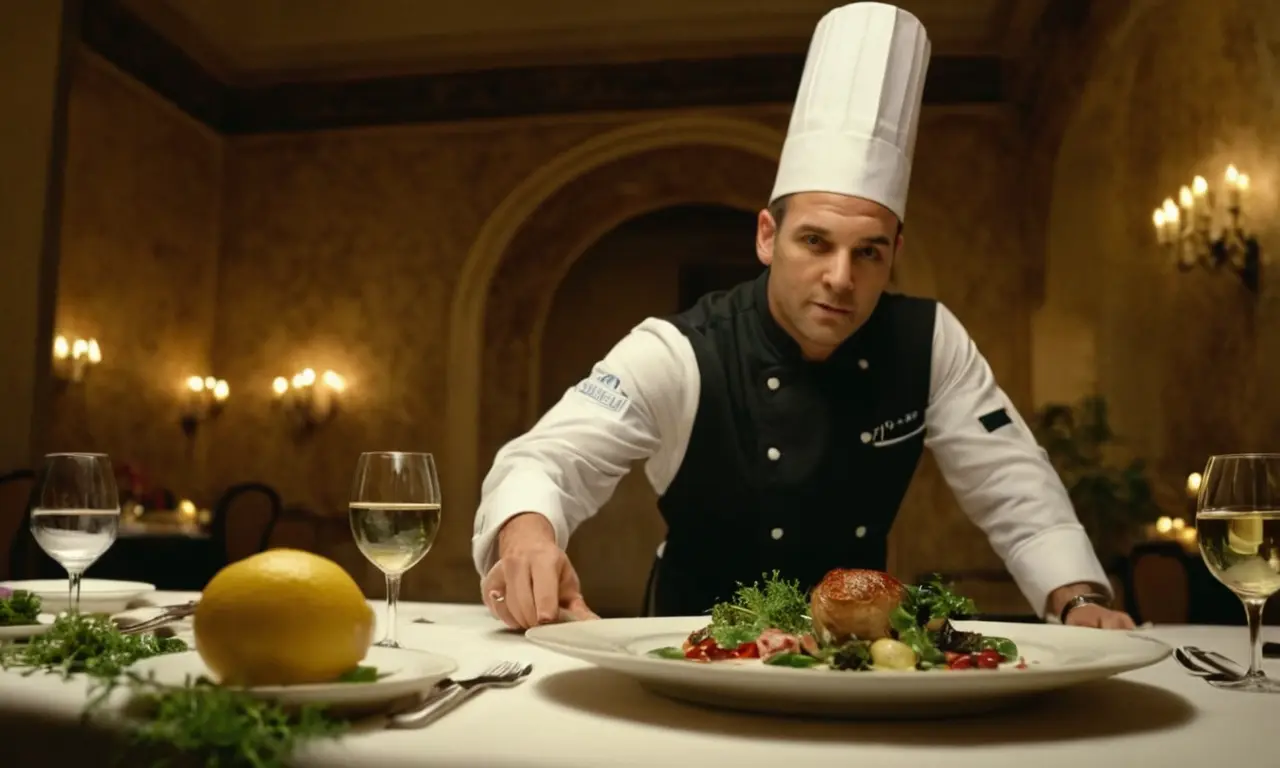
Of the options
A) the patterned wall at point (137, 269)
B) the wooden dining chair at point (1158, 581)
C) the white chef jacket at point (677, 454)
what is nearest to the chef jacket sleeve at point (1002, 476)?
the white chef jacket at point (677, 454)

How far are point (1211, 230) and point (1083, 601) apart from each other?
116 inches

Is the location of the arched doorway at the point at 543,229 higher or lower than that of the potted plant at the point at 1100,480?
higher

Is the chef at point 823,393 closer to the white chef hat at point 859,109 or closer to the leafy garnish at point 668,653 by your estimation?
the white chef hat at point 859,109

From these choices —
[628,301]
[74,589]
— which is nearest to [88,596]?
[74,589]

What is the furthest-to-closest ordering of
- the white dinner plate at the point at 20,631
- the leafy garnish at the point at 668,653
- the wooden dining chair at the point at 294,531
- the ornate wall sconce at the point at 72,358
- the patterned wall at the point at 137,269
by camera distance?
1. the wooden dining chair at the point at 294,531
2. the patterned wall at the point at 137,269
3. the ornate wall sconce at the point at 72,358
4. the white dinner plate at the point at 20,631
5. the leafy garnish at the point at 668,653

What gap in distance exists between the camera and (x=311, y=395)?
23.3ft

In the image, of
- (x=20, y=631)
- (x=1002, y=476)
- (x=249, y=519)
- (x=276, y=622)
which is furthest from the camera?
(x=249, y=519)

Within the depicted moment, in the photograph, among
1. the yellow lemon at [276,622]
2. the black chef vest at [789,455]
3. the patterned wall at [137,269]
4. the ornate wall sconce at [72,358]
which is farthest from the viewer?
the patterned wall at [137,269]

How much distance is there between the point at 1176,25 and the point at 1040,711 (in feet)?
14.1

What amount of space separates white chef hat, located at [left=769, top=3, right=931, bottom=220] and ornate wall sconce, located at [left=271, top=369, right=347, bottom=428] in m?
5.71

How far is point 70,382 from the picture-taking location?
5.89m

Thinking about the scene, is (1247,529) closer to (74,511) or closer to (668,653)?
(668,653)

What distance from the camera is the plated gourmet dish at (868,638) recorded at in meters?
0.76

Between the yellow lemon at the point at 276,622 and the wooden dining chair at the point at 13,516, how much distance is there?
13.5 feet
